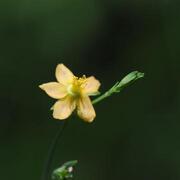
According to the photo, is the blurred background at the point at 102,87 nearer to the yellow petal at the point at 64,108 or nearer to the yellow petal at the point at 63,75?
the yellow petal at the point at 63,75

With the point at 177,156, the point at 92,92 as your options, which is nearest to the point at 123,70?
the point at 177,156

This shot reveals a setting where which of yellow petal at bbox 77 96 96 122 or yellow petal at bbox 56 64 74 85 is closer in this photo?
yellow petal at bbox 77 96 96 122

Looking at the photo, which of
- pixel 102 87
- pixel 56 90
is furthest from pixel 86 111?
pixel 102 87

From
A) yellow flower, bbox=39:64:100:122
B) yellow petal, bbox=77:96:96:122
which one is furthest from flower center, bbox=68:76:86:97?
yellow petal, bbox=77:96:96:122

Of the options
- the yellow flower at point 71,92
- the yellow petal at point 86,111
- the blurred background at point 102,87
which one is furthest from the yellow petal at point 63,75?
the blurred background at point 102,87

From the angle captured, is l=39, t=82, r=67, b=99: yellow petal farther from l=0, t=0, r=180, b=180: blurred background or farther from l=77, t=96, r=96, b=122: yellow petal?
l=0, t=0, r=180, b=180: blurred background

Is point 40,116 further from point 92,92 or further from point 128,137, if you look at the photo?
point 92,92

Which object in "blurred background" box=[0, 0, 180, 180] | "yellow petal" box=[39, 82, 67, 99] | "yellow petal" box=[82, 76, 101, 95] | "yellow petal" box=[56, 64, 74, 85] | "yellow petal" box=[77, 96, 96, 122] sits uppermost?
"blurred background" box=[0, 0, 180, 180]
